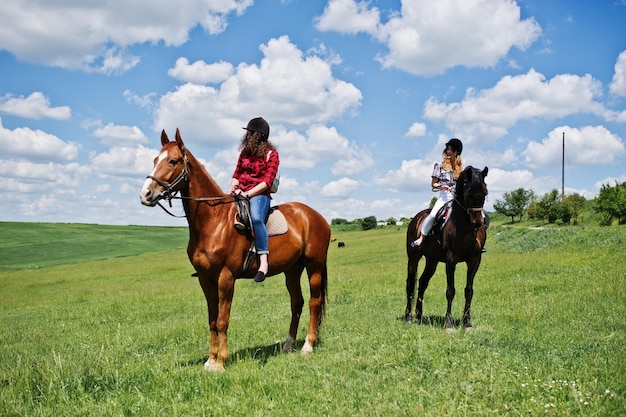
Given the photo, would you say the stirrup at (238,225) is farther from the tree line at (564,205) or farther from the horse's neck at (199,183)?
the tree line at (564,205)

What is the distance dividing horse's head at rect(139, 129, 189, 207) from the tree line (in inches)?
1988

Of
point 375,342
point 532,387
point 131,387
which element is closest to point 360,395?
point 532,387

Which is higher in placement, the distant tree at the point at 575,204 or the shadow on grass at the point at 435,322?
the distant tree at the point at 575,204

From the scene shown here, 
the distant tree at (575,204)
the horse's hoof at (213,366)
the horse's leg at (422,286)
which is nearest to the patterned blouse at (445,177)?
the horse's leg at (422,286)

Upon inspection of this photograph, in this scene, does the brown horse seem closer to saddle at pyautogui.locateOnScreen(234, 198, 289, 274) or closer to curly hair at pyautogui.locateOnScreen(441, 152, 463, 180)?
saddle at pyautogui.locateOnScreen(234, 198, 289, 274)

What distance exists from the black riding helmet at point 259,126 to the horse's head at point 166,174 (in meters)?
1.15

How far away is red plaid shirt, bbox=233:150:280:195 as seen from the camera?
703 cm

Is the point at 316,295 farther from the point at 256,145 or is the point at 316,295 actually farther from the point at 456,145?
the point at 456,145

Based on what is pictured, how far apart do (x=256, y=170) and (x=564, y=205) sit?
60311 mm

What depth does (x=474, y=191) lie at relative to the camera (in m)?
8.22

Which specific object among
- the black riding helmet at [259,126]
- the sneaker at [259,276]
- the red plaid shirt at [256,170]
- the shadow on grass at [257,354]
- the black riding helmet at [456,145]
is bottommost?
the shadow on grass at [257,354]

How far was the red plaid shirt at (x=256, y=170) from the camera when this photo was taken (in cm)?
703

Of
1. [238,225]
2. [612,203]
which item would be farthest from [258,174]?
[612,203]

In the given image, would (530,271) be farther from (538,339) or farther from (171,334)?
(171,334)
